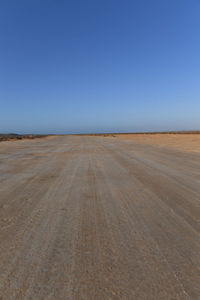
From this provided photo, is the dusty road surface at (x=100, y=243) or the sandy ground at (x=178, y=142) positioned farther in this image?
the sandy ground at (x=178, y=142)

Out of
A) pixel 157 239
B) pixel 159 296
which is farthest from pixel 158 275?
pixel 157 239

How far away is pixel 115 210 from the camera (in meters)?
4.16

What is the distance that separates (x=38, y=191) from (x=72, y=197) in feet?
3.60

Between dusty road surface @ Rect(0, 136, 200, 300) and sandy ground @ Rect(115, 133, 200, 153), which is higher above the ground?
dusty road surface @ Rect(0, 136, 200, 300)

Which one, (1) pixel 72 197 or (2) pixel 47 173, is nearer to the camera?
(1) pixel 72 197

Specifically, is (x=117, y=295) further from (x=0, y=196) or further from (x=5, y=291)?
(x=0, y=196)

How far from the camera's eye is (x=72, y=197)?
16.5 feet

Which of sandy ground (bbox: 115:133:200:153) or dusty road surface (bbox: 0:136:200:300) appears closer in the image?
dusty road surface (bbox: 0:136:200:300)

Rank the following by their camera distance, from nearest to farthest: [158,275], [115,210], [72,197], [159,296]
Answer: [159,296] < [158,275] < [115,210] < [72,197]

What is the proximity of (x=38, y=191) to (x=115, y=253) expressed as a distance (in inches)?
135

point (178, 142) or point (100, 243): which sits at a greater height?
point (100, 243)

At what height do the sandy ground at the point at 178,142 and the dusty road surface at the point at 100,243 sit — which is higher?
the dusty road surface at the point at 100,243

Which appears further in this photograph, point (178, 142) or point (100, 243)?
point (178, 142)

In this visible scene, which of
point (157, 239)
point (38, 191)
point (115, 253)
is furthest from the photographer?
point (38, 191)
